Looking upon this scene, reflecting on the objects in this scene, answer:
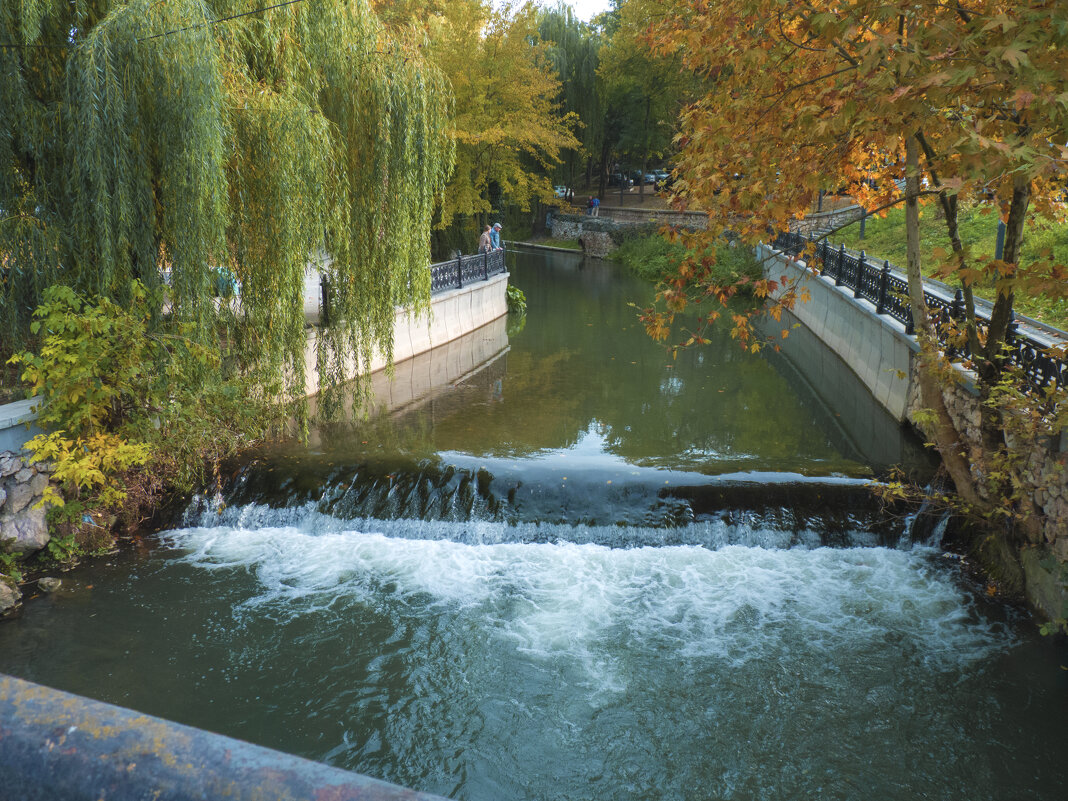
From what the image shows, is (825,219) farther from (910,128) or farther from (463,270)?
(910,128)

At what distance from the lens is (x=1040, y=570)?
7.28 metres

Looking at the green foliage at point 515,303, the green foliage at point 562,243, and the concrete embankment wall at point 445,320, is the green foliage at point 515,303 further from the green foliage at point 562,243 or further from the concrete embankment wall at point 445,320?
the green foliage at point 562,243

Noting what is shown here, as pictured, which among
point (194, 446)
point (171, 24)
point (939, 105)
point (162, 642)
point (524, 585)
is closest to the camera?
point (939, 105)

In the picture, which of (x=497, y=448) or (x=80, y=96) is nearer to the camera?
(x=80, y=96)

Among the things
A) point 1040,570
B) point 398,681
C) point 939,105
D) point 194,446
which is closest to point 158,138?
point 194,446

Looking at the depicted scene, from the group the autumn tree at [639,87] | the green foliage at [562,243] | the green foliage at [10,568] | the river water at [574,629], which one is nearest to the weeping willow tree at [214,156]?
the green foliage at [10,568]

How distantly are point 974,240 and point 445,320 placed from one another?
40.3ft

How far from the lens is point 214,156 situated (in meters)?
7.56

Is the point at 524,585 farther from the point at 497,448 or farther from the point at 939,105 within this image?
the point at 939,105

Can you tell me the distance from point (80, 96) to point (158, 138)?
69cm

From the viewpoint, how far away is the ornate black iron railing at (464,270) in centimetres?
1848

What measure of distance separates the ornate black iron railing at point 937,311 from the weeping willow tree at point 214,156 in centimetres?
499

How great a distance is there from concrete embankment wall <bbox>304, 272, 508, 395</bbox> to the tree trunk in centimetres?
852

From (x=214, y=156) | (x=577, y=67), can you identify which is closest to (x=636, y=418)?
(x=214, y=156)
